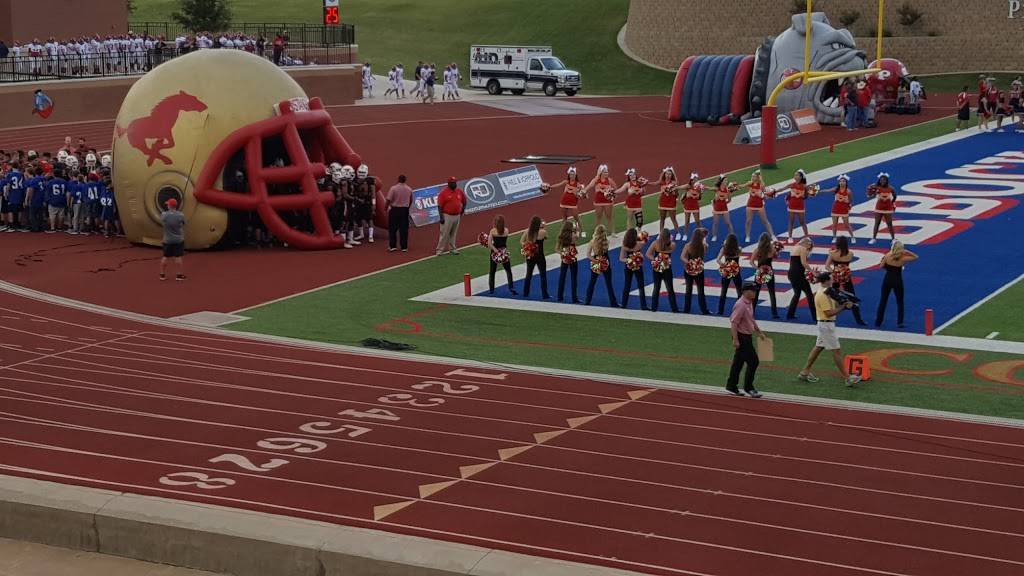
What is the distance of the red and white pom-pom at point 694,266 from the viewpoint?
67.3ft

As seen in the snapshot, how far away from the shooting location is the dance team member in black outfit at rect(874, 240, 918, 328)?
63.4 feet

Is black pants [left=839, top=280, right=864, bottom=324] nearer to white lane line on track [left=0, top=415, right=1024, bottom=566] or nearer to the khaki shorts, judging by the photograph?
the khaki shorts

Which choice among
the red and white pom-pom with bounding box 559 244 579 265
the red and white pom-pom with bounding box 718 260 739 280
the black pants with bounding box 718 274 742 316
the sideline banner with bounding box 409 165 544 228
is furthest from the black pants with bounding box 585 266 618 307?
the sideline banner with bounding box 409 165 544 228

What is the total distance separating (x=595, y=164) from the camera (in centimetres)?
3691

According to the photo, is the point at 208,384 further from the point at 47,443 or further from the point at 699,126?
the point at 699,126

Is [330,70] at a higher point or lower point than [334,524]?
higher

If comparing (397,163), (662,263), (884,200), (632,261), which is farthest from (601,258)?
(397,163)

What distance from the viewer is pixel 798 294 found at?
66.4 ft

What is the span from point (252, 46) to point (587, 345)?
36954 millimetres

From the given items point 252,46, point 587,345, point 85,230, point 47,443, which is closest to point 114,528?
point 47,443

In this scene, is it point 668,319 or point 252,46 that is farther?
point 252,46

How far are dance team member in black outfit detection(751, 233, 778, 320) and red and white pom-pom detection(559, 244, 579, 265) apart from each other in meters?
2.85

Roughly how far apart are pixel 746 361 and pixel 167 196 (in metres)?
12.9

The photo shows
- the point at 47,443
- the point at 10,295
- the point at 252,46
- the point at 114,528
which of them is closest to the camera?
the point at 114,528
